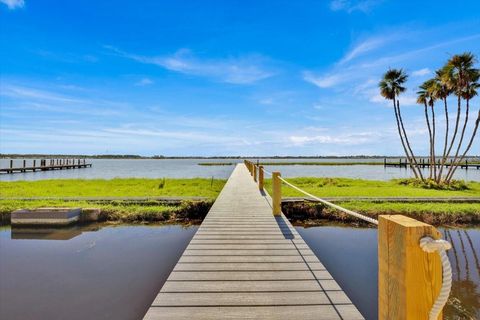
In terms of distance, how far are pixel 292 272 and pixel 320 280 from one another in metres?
0.42

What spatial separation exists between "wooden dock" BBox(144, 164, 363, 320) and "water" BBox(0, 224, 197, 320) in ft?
5.67

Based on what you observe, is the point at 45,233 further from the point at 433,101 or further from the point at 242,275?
the point at 433,101

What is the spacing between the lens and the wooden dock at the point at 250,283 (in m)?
2.92

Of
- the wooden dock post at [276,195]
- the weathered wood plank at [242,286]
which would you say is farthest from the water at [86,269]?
the wooden dock post at [276,195]

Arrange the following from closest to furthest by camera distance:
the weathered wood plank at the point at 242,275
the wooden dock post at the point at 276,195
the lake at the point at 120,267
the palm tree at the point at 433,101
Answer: the weathered wood plank at the point at 242,275 → the lake at the point at 120,267 → the wooden dock post at the point at 276,195 → the palm tree at the point at 433,101

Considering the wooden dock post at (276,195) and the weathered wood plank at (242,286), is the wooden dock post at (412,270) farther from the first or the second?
the wooden dock post at (276,195)

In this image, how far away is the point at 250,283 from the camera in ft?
11.7

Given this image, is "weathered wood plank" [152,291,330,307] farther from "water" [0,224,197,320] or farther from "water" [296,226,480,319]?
"water" [296,226,480,319]

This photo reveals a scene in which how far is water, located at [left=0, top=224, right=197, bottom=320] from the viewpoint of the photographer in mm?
4930

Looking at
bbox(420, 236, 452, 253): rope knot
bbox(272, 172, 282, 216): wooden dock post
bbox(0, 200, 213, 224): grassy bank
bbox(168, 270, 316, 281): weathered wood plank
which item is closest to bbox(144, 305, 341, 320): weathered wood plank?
bbox(168, 270, 316, 281): weathered wood plank

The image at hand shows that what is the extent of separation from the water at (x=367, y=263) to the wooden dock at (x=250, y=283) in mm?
1754

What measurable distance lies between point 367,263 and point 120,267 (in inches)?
237

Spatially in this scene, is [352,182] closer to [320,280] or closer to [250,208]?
[250,208]

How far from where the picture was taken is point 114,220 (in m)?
10.8
